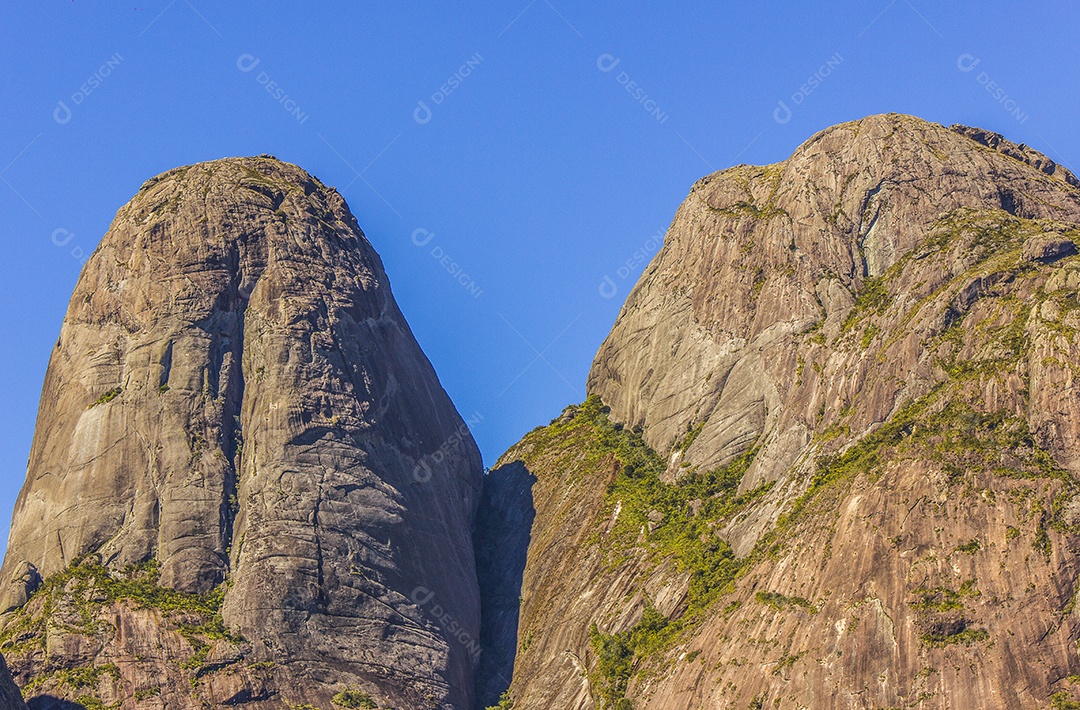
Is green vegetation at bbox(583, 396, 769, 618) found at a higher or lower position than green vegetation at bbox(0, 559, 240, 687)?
lower

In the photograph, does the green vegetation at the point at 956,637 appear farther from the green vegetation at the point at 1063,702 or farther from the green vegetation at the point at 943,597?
the green vegetation at the point at 1063,702

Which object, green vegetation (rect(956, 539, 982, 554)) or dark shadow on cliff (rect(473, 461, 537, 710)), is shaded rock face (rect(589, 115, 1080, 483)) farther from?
green vegetation (rect(956, 539, 982, 554))

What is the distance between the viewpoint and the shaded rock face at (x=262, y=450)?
10125cm

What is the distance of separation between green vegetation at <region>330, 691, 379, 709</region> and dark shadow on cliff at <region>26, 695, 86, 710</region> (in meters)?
15.7

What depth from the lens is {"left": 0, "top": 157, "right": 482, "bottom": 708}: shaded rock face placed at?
101250 millimetres

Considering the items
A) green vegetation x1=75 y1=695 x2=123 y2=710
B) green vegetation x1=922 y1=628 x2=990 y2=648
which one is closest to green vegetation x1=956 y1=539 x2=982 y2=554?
green vegetation x1=922 y1=628 x2=990 y2=648

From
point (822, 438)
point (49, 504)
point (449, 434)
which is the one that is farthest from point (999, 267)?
point (49, 504)

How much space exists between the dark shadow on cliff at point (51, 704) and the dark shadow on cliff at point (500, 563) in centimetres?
2753

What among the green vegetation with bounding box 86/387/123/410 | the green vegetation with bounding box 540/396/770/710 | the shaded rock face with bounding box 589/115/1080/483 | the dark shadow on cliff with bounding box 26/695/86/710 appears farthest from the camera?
the shaded rock face with bounding box 589/115/1080/483

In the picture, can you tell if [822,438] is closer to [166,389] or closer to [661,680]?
[661,680]

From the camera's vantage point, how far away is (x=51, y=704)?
92.0 meters

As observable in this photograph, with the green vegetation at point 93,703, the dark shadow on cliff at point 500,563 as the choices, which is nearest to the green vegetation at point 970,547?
the dark shadow on cliff at point 500,563

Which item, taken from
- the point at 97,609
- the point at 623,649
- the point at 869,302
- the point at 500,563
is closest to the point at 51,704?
the point at 97,609

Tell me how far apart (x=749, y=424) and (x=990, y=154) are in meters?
32.4
